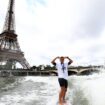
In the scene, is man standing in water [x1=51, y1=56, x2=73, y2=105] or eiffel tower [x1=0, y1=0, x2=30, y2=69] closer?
man standing in water [x1=51, y1=56, x2=73, y2=105]

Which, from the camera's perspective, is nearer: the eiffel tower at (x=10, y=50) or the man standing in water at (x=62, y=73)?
the man standing in water at (x=62, y=73)

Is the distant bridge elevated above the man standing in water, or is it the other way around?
the distant bridge

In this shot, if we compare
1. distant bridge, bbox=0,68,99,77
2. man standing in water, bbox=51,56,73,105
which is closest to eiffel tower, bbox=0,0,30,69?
distant bridge, bbox=0,68,99,77

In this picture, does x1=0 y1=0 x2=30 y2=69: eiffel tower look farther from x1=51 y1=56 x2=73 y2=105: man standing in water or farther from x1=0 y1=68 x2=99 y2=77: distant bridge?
x1=51 y1=56 x2=73 y2=105: man standing in water

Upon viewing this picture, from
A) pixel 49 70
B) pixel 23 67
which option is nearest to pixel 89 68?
pixel 49 70

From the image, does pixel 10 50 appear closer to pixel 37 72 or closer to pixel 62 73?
pixel 37 72

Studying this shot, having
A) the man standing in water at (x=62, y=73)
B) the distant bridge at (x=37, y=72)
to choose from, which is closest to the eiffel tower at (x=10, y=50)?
the distant bridge at (x=37, y=72)

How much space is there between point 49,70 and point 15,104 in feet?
256

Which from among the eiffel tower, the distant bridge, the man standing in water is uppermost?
the eiffel tower

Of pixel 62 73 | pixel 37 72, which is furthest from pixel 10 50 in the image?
pixel 62 73

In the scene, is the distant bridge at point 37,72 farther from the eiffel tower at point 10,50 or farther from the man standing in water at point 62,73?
the man standing in water at point 62,73

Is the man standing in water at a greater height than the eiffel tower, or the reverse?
the eiffel tower

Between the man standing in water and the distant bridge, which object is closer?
the man standing in water

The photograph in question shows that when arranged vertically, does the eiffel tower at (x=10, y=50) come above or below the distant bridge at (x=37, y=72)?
above
